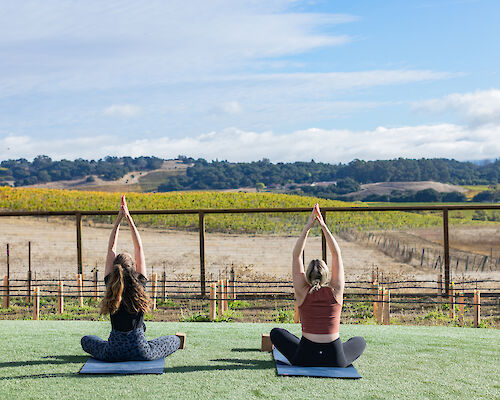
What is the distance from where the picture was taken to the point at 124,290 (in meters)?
5.35

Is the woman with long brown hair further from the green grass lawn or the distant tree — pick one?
the distant tree

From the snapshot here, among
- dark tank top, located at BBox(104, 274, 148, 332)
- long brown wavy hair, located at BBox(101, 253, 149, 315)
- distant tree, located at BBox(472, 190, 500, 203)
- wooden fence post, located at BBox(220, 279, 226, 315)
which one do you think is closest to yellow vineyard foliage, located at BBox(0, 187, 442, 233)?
wooden fence post, located at BBox(220, 279, 226, 315)

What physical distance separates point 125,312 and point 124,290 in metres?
0.21

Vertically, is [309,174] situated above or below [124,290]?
above

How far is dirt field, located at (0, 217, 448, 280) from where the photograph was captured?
68.4 feet

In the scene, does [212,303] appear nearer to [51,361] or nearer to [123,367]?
[51,361]

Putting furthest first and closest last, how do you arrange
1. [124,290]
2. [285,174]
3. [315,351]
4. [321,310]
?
[285,174] < [315,351] < [124,290] < [321,310]

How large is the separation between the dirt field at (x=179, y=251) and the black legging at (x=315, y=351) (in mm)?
13476

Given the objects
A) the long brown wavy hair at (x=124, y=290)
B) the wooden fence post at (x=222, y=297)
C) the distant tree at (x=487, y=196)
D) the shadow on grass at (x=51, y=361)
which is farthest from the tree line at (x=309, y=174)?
the long brown wavy hair at (x=124, y=290)

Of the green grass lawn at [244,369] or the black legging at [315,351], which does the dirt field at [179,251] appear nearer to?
the green grass lawn at [244,369]

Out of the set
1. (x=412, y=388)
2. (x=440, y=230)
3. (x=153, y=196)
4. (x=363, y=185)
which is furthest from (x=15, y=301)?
(x=363, y=185)

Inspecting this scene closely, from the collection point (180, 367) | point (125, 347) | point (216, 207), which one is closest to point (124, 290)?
point (125, 347)

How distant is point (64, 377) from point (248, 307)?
524 centimetres

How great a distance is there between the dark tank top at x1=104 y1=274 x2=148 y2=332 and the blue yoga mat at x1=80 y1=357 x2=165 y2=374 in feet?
1.12
